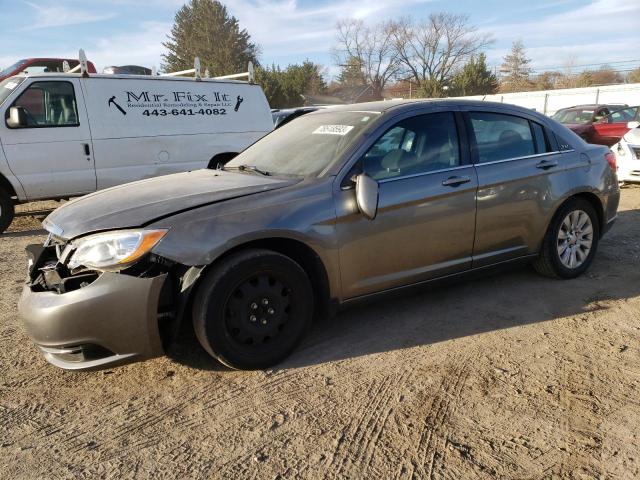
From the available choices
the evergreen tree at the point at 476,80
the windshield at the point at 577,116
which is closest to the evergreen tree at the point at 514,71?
the evergreen tree at the point at 476,80

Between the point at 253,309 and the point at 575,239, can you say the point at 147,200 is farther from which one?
the point at 575,239

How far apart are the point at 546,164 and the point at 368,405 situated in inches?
109

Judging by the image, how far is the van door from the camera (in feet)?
23.0

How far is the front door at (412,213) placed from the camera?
3.47 meters

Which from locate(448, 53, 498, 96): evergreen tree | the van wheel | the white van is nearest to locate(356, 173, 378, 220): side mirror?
the white van

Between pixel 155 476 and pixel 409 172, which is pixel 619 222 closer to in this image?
pixel 409 172

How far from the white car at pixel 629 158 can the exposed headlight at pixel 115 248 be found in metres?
8.98

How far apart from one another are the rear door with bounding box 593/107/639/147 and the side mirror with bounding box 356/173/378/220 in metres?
12.9

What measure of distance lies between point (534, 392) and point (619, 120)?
1405 centimetres

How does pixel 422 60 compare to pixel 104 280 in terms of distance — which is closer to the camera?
pixel 104 280

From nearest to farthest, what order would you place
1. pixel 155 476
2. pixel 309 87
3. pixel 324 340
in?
pixel 155 476, pixel 324 340, pixel 309 87

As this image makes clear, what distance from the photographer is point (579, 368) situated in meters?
3.22

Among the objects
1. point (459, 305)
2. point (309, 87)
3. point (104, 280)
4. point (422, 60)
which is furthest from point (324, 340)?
point (422, 60)

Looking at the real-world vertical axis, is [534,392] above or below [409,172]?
Answer: below
